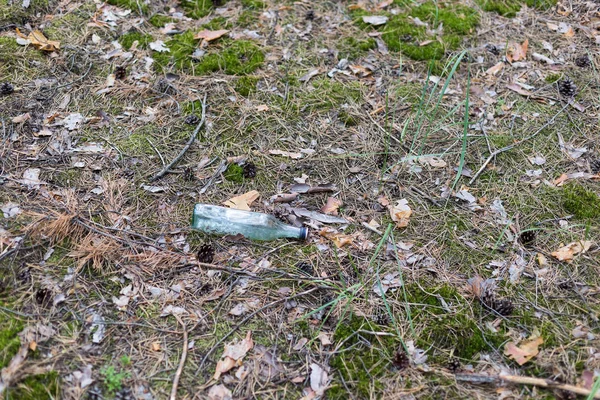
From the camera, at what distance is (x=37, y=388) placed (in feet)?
7.80

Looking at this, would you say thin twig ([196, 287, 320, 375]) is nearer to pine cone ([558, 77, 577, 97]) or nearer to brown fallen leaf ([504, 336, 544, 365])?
brown fallen leaf ([504, 336, 544, 365])

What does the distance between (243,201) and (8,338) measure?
142cm

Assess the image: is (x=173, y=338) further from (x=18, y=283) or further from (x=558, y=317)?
(x=558, y=317)

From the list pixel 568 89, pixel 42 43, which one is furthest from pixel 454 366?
pixel 42 43

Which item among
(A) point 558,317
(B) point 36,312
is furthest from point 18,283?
(A) point 558,317

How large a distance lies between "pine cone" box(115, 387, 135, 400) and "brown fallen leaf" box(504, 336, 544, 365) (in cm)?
181

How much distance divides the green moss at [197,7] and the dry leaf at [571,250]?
3387 mm

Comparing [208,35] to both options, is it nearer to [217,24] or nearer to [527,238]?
[217,24]

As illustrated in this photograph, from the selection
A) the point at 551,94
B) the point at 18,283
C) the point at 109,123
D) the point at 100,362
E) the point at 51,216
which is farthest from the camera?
the point at 551,94

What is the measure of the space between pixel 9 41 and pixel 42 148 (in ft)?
4.02

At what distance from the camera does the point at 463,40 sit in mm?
4488

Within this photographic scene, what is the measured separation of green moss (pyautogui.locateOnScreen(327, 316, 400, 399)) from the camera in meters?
2.50

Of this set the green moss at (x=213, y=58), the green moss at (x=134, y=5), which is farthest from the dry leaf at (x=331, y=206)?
the green moss at (x=134, y=5)

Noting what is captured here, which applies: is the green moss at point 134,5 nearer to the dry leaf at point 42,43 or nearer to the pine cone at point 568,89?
the dry leaf at point 42,43
